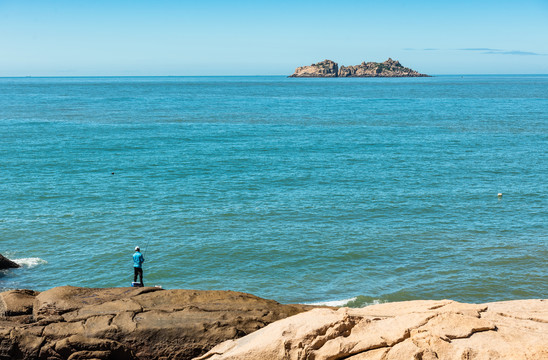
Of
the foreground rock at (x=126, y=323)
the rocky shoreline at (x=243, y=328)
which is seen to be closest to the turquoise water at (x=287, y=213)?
the foreground rock at (x=126, y=323)

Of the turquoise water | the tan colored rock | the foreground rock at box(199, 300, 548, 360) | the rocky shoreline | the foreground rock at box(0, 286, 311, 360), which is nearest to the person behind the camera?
the foreground rock at box(199, 300, 548, 360)

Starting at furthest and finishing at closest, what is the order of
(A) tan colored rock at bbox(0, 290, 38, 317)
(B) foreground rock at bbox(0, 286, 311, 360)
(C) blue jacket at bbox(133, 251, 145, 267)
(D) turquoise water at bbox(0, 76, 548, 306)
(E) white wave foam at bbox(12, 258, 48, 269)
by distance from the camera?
(E) white wave foam at bbox(12, 258, 48, 269) → (D) turquoise water at bbox(0, 76, 548, 306) → (C) blue jacket at bbox(133, 251, 145, 267) → (A) tan colored rock at bbox(0, 290, 38, 317) → (B) foreground rock at bbox(0, 286, 311, 360)

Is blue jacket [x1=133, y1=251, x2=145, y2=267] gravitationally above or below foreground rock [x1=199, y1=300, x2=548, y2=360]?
below

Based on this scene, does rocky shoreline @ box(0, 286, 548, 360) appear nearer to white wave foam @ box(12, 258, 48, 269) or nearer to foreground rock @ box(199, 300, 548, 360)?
foreground rock @ box(199, 300, 548, 360)

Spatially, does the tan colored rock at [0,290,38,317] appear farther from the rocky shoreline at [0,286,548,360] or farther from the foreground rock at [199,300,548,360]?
the foreground rock at [199,300,548,360]

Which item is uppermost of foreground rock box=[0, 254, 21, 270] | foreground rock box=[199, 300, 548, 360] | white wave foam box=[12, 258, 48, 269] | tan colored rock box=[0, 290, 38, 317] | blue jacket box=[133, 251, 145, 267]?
foreground rock box=[199, 300, 548, 360]

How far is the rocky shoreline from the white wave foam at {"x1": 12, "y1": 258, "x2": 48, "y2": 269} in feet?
30.3

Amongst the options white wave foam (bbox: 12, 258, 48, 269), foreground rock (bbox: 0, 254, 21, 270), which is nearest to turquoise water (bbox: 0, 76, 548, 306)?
white wave foam (bbox: 12, 258, 48, 269)

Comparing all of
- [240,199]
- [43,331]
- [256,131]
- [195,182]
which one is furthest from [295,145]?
[43,331]

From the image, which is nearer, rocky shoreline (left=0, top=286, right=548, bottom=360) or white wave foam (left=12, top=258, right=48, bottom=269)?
rocky shoreline (left=0, top=286, right=548, bottom=360)

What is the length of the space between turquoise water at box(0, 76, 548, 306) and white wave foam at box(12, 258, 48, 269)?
0.37ft

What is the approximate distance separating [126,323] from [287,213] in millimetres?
17531

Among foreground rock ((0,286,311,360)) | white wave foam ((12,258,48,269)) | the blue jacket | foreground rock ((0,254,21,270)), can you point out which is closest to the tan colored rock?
foreground rock ((0,286,311,360))

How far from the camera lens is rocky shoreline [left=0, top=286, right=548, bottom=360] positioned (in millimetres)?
9211
